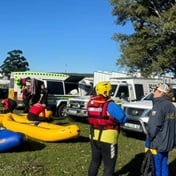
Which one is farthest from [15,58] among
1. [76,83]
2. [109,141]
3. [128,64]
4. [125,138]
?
[109,141]

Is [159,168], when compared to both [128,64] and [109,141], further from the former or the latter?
[128,64]

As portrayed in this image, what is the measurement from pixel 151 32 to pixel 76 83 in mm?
8783

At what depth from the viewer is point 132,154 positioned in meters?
11.5

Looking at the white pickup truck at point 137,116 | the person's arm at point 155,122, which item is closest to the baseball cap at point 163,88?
the person's arm at point 155,122

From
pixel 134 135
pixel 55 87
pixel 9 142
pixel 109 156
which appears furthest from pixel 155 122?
pixel 55 87

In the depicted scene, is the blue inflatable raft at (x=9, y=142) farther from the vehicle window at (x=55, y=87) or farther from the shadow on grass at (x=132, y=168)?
the vehicle window at (x=55, y=87)

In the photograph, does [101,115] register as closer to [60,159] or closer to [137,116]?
[60,159]

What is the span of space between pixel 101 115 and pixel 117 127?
321 mm

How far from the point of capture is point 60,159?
10484 millimetres

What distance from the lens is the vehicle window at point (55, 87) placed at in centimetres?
2345

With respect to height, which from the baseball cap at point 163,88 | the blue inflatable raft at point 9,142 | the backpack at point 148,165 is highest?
the baseball cap at point 163,88

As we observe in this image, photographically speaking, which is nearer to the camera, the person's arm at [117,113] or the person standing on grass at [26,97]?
the person's arm at [117,113]

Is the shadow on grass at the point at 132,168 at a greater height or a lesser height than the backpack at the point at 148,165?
lesser

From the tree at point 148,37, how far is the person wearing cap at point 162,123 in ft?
75.9
